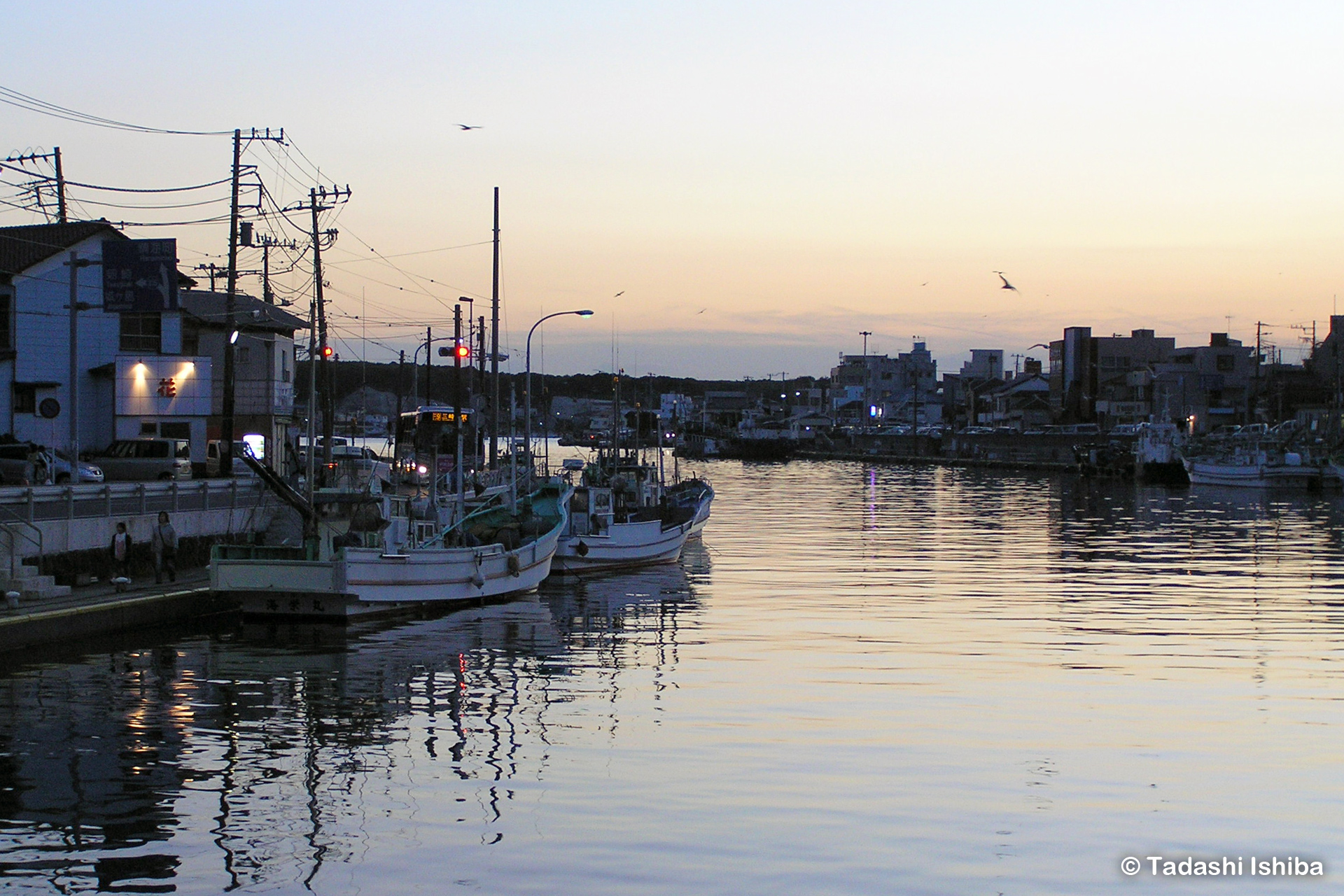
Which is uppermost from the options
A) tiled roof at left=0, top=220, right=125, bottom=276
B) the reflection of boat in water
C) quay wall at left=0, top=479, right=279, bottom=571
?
tiled roof at left=0, top=220, right=125, bottom=276

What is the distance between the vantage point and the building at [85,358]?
45.1m

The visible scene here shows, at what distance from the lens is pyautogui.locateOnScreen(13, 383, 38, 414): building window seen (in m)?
45.0

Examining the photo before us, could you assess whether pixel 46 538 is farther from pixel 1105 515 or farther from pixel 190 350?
pixel 1105 515

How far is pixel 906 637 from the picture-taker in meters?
27.6

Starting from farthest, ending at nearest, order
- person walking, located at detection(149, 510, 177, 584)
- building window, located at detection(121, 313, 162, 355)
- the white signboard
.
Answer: building window, located at detection(121, 313, 162, 355)
the white signboard
person walking, located at detection(149, 510, 177, 584)

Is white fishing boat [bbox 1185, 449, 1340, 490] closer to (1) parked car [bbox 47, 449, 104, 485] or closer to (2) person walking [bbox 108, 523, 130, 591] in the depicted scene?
(1) parked car [bbox 47, 449, 104, 485]

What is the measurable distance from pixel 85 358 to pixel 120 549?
2448cm

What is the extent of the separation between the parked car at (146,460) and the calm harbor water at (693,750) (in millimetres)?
13672

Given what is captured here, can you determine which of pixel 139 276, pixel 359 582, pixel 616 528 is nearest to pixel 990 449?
pixel 616 528

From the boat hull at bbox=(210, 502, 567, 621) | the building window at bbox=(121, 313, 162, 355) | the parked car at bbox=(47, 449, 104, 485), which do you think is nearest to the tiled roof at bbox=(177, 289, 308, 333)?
the building window at bbox=(121, 313, 162, 355)

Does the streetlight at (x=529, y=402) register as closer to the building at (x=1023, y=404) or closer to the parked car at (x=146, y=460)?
the parked car at (x=146, y=460)

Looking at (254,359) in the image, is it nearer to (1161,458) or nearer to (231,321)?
(231,321)

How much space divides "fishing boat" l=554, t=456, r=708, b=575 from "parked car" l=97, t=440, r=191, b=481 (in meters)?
12.0

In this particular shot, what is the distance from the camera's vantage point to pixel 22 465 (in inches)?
1390
